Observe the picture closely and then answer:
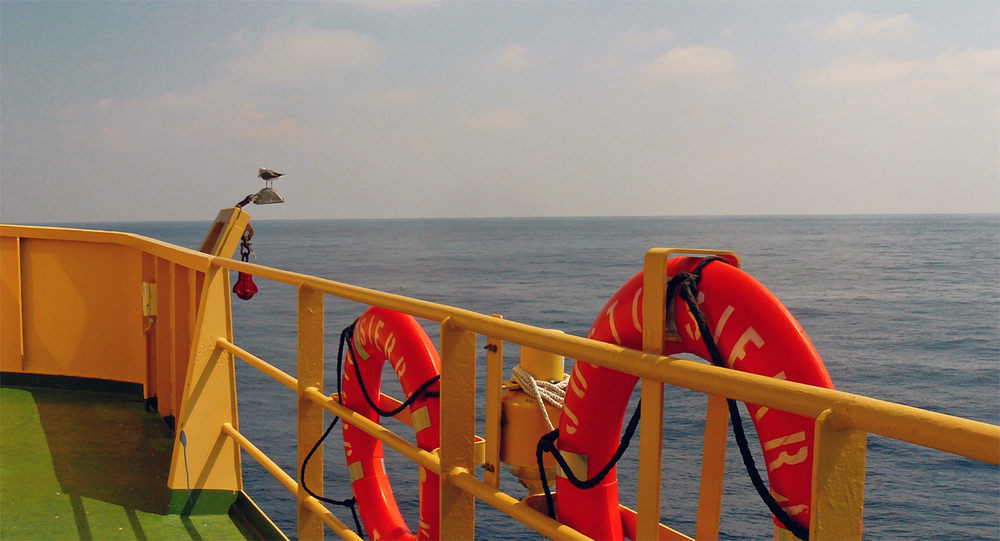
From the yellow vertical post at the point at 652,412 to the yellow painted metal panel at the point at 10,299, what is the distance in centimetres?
458

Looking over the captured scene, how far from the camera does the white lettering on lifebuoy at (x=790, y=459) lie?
Result: 1154 millimetres

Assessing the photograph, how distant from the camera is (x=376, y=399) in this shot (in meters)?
2.36

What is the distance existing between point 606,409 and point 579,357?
0.33 meters

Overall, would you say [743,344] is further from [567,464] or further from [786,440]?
[567,464]

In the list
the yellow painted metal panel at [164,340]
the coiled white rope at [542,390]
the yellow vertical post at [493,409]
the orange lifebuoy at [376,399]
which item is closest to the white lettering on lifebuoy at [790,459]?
the yellow vertical post at [493,409]

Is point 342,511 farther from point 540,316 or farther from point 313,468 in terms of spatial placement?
point 540,316

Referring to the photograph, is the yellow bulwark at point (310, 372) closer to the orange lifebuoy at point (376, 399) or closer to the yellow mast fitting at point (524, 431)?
the yellow mast fitting at point (524, 431)

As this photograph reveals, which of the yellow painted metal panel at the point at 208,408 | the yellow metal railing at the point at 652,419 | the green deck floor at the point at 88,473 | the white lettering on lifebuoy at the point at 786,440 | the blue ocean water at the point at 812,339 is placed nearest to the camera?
the yellow metal railing at the point at 652,419

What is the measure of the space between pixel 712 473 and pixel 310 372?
52.7 inches

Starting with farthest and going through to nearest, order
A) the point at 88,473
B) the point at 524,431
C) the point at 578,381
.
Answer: the point at 88,473 → the point at 524,431 → the point at 578,381

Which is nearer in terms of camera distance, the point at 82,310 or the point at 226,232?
the point at 226,232

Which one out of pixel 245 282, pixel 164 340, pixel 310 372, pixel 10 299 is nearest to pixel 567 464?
pixel 310 372

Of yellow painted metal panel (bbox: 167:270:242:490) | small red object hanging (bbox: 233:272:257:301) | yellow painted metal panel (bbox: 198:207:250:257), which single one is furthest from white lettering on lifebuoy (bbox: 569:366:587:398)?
small red object hanging (bbox: 233:272:257:301)

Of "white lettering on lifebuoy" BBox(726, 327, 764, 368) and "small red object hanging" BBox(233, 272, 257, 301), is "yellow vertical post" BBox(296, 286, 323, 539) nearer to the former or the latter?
"white lettering on lifebuoy" BBox(726, 327, 764, 368)
